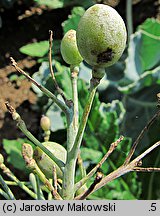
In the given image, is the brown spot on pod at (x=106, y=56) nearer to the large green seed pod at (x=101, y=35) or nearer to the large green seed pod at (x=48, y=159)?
the large green seed pod at (x=101, y=35)

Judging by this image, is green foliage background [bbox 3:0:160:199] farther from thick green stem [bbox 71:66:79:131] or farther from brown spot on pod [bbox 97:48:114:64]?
brown spot on pod [bbox 97:48:114:64]

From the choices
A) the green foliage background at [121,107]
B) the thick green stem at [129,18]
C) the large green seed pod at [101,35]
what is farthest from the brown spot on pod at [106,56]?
the thick green stem at [129,18]

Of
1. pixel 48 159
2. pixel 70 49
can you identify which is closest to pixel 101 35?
pixel 70 49

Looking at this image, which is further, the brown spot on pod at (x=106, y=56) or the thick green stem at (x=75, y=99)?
the thick green stem at (x=75, y=99)

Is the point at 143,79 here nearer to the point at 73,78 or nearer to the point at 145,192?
the point at 145,192

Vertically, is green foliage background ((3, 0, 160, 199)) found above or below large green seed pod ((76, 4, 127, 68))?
below

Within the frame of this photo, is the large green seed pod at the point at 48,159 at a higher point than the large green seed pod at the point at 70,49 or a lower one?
lower

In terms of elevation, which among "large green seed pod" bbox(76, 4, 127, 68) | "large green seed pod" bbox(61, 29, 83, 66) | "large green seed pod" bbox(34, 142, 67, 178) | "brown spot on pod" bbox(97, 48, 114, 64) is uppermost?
"large green seed pod" bbox(76, 4, 127, 68)

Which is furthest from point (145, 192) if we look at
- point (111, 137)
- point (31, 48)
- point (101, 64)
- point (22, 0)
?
point (22, 0)

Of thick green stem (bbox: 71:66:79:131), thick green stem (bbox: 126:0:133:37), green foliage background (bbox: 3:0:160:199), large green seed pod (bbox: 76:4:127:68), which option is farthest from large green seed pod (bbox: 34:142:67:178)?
thick green stem (bbox: 126:0:133:37)
